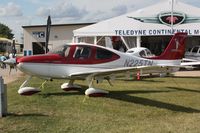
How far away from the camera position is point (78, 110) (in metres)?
9.82

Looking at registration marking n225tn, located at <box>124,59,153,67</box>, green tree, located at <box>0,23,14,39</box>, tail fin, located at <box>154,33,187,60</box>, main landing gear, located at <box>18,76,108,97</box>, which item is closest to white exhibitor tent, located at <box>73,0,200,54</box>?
tail fin, located at <box>154,33,187,60</box>

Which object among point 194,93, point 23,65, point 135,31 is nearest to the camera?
point 23,65

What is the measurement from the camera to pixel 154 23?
89.8ft

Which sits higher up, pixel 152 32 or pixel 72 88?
pixel 152 32

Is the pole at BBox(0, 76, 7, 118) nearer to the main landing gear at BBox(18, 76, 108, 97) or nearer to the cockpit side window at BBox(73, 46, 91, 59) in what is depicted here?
the main landing gear at BBox(18, 76, 108, 97)

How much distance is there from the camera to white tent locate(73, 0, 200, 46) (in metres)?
27.0

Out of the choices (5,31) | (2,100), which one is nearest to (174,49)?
(2,100)

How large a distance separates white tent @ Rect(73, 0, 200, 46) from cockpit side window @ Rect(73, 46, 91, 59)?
49.8 feet

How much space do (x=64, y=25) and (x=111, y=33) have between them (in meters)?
27.2

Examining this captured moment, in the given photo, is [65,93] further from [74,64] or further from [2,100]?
[2,100]

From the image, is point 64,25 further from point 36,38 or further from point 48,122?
point 48,122

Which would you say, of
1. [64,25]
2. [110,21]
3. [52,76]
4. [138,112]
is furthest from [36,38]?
[138,112]

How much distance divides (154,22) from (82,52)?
15.6 m

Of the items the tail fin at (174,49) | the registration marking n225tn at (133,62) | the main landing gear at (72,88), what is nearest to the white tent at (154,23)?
the tail fin at (174,49)
